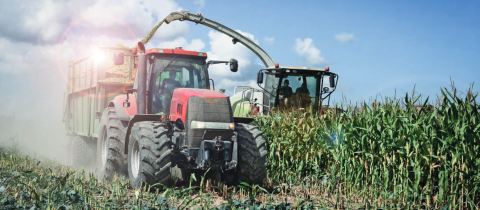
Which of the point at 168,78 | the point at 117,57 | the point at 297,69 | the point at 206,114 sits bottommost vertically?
the point at 206,114

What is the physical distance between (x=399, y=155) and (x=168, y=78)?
3.97 meters

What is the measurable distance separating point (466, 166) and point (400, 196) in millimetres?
932

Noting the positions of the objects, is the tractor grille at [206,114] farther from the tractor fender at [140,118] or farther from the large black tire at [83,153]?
the large black tire at [83,153]

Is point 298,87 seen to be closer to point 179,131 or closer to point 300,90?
point 300,90

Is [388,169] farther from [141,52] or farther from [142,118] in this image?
[141,52]

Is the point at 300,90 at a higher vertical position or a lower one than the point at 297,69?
lower

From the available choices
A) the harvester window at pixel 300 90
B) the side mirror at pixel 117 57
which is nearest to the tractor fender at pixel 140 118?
the side mirror at pixel 117 57

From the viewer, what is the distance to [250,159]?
625cm

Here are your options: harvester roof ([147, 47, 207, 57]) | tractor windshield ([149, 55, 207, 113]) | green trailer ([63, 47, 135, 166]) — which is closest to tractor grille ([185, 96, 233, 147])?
tractor windshield ([149, 55, 207, 113])

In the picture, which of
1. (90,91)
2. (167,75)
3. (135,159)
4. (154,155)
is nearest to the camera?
(154,155)

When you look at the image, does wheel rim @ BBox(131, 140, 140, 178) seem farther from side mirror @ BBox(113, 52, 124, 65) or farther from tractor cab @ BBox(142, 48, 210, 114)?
side mirror @ BBox(113, 52, 124, 65)

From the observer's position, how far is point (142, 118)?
683cm

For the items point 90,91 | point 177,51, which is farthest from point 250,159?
point 90,91

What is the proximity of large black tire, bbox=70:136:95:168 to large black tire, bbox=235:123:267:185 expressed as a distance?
6262mm
